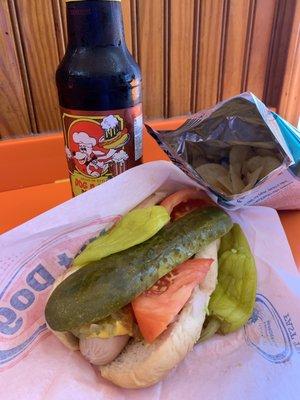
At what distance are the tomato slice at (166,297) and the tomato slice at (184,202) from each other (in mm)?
129

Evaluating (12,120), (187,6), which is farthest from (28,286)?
(187,6)

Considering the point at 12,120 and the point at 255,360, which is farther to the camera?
the point at 12,120

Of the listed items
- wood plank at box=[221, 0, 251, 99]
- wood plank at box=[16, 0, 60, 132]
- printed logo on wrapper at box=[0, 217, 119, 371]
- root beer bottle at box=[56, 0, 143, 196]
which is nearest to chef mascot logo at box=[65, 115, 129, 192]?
root beer bottle at box=[56, 0, 143, 196]

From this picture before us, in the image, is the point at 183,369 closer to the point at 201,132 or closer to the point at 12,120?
the point at 201,132

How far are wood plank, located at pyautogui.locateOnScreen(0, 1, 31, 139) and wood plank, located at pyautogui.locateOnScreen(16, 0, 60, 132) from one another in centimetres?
3

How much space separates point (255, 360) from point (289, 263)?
0.21 meters

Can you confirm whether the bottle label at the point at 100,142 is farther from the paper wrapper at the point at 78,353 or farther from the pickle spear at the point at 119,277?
the pickle spear at the point at 119,277

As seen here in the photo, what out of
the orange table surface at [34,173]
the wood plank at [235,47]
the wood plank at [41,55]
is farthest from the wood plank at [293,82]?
the wood plank at [41,55]

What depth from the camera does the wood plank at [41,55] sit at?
95 cm

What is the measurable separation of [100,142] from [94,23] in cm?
22

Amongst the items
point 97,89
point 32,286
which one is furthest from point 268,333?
point 97,89

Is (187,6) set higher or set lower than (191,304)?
higher

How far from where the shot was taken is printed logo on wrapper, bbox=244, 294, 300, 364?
57cm

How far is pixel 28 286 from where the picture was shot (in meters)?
0.63
